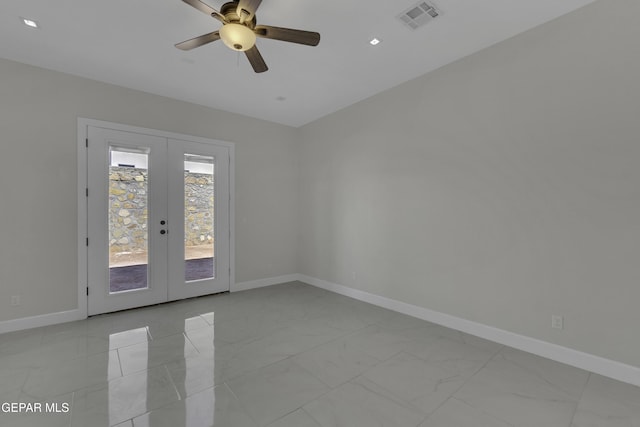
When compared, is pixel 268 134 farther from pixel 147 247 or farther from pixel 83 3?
pixel 83 3

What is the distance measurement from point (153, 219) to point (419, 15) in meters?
4.05

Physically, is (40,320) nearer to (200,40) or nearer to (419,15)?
(200,40)

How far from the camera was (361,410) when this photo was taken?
1.90 metres

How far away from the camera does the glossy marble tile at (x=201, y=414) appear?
1.76 m

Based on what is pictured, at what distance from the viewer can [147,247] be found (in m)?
4.01

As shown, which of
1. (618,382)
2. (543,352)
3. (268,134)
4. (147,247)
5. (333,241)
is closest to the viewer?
(618,382)

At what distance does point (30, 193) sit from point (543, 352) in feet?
18.7

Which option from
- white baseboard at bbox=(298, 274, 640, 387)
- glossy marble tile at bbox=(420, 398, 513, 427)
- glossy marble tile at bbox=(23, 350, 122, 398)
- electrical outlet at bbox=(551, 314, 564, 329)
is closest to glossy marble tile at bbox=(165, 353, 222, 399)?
glossy marble tile at bbox=(23, 350, 122, 398)

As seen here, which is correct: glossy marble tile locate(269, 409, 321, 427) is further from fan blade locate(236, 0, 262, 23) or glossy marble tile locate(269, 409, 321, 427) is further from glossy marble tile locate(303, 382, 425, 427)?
fan blade locate(236, 0, 262, 23)

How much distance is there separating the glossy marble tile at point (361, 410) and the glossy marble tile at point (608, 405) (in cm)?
105

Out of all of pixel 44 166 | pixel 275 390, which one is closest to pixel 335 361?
pixel 275 390

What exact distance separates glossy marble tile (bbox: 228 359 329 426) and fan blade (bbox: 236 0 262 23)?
9.16ft

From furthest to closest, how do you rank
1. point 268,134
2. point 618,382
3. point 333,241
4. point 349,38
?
point 268,134
point 333,241
point 349,38
point 618,382

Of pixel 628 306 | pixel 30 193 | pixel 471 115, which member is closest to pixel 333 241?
pixel 471 115
